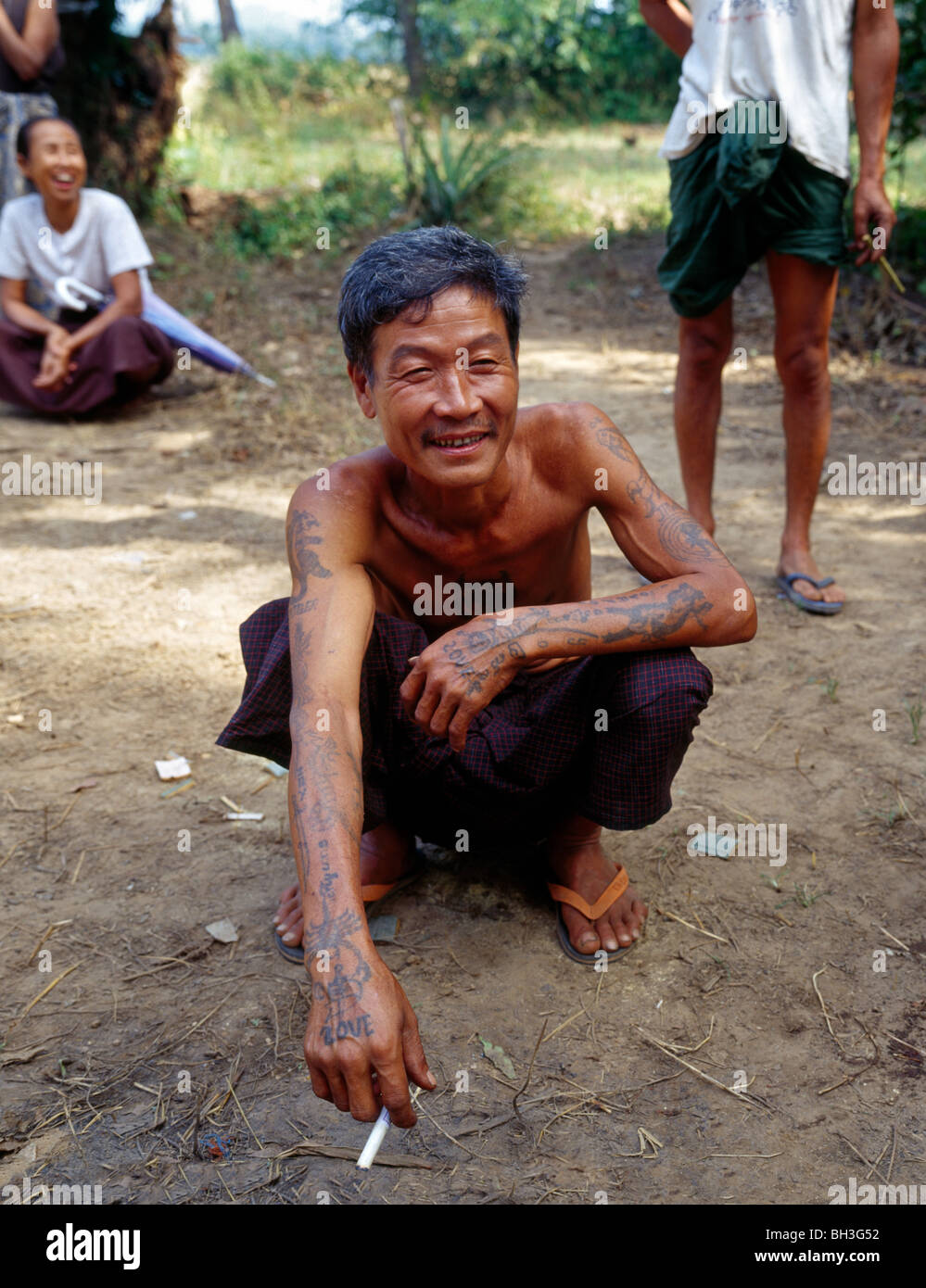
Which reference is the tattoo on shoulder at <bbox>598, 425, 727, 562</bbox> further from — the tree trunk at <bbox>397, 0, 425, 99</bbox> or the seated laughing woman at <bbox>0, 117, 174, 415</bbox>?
the tree trunk at <bbox>397, 0, 425, 99</bbox>


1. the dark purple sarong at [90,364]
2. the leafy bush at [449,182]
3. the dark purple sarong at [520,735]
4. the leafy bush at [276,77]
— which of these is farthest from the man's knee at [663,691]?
the leafy bush at [276,77]

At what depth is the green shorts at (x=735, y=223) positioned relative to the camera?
315 cm

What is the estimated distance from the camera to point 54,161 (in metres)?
5.07

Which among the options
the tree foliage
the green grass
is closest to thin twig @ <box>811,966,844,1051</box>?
the green grass

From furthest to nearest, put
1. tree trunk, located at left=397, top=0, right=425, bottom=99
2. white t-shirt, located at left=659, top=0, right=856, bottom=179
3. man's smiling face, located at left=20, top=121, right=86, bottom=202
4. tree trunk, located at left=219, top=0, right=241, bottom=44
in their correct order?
tree trunk, located at left=219, top=0, right=241, bottom=44 < tree trunk, located at left=397, top=0, right=425, bottom=99 < man's smiling face, located at left=20, top=121, right=86, bottom=202 < white t-shirt, located at left=659, top=0, right=856, bottom=179

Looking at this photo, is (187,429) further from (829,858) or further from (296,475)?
(829,858)

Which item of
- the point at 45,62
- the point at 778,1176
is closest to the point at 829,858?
the point at 778,1176

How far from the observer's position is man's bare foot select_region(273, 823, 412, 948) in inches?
88.2

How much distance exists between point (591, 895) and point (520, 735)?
1.28ft

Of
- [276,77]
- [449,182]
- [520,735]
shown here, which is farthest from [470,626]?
[276,77]

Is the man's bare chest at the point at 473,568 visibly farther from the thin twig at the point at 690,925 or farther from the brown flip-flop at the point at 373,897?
the thin twig at the point at 690,925

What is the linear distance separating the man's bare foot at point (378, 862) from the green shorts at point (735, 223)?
6.52ft

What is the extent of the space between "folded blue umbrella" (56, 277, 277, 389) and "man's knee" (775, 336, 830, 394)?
10.3ft

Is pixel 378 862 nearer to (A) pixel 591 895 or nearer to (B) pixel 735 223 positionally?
(A) pixel 591 895
